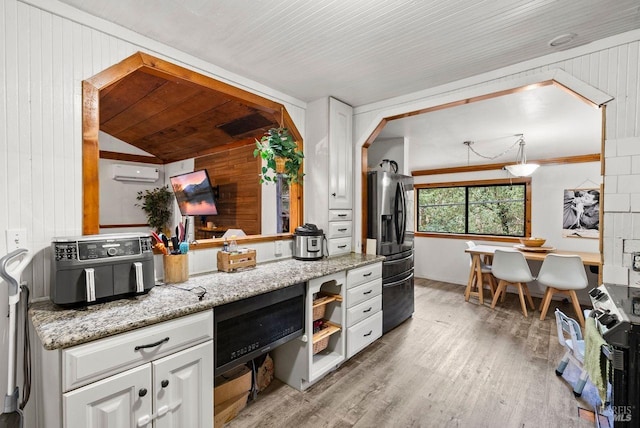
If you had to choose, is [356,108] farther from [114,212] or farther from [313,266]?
[114,212]

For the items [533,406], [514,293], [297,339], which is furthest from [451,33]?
[514,293]

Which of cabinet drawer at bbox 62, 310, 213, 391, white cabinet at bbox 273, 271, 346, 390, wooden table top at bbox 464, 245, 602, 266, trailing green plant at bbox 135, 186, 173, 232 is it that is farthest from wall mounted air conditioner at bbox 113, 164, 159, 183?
wooden table top at bbox 464, 245, 602, 266

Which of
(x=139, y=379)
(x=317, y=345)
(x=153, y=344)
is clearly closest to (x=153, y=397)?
(x=139, y=379)

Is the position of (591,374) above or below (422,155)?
below

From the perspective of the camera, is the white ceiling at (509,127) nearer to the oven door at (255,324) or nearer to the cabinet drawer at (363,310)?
the cabinet drawer at (363,310)

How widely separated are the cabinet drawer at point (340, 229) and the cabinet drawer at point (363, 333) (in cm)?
84

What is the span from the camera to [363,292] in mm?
2605

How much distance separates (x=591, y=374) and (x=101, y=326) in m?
2.39

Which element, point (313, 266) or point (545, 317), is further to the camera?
point (545, 317)

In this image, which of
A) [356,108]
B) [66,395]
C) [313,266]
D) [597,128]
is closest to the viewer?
[66,395]

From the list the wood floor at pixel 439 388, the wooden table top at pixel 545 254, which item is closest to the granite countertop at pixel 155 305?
the wood floor at pixel 439 388

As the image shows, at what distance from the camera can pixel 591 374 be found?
61.4 inches

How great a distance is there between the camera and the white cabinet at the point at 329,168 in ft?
9.24

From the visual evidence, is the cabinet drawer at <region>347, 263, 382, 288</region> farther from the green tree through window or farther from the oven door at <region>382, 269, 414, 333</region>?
the green tree through window
